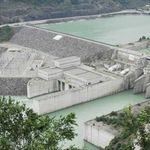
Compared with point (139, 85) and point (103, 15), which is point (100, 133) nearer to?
point (139, 85)

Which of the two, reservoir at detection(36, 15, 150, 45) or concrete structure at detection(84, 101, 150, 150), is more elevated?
concrete structure at detection(84, 101, 150, 150)

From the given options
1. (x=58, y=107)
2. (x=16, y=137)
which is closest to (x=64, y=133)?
(x=16, y=137)

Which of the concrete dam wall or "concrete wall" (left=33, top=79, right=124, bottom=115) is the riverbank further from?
"concrete wall" (left=33, top=79, right=124, bottom=115)

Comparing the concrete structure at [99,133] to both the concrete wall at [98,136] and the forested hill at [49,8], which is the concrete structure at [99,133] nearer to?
the concrete wall at [98,136]

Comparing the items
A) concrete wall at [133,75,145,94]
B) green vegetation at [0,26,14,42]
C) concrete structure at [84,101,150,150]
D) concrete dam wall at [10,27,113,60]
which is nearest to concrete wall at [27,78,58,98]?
concrete wall at [133,75,145,94]

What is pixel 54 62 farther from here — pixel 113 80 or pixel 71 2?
pixel 71 2

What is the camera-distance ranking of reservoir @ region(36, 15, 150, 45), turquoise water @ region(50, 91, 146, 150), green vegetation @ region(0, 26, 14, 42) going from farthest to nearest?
reservoir @ region(36, 15, 150, 45) < green vegetation @ region(0, 26, 14, 42) < turquoise water @ region(50, 91, 146, 150)
